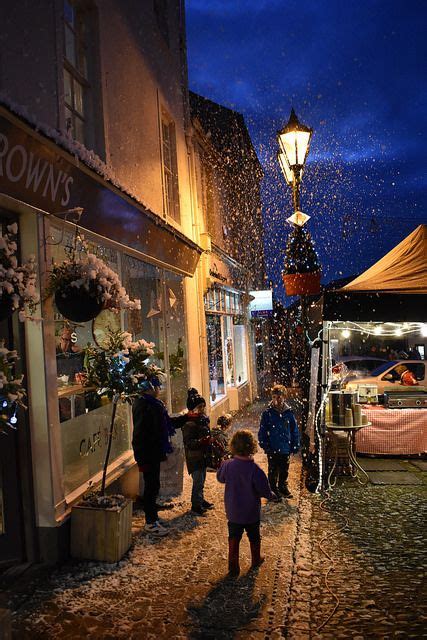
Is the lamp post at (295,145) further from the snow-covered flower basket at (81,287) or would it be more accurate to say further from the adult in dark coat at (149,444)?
the snow-covered flower basket at (81,287)

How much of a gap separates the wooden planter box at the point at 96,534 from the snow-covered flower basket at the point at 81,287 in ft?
6.47

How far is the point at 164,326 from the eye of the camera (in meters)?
9.80

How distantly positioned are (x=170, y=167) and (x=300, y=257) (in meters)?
4.02

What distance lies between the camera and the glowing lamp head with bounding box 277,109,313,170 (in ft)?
28.1

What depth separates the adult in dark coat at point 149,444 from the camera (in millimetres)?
6387

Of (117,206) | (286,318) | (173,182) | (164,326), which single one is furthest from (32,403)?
(286,318)

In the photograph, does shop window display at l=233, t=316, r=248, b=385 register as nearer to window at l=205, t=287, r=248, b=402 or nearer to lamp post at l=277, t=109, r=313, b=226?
window at l=205, t=287, r=248, b=402

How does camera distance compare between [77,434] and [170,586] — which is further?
[77,434]

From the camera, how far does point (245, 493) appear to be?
5062 mm

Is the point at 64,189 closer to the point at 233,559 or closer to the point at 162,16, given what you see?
the point at 233,559

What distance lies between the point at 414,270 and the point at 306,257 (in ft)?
5.64

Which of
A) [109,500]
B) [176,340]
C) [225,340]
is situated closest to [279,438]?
[109,500]

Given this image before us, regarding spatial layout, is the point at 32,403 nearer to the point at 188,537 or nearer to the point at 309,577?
the point at 188,537

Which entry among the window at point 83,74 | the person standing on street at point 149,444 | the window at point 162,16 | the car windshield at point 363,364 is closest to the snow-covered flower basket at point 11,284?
the person standing on street at point 149,444
